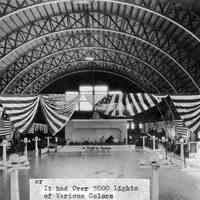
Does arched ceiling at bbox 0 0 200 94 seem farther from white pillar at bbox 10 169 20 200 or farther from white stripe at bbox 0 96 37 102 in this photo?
white pillar at bbox 10 169 20 200

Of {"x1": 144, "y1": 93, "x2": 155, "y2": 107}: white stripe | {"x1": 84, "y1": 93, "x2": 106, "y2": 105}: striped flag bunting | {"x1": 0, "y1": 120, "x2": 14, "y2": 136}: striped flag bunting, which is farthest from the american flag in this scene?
{"x1": 0, "y1": 120, "x2": 14, "y2": 136}: striped flag bunting

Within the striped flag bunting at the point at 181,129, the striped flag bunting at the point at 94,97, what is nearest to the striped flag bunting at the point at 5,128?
the striped flag bunting at the point at 181,129

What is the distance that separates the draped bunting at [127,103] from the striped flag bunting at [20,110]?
279 cm

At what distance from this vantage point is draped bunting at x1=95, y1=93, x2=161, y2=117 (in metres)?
11.0

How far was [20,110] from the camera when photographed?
9.63 metres

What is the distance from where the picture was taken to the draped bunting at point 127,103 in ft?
36.1

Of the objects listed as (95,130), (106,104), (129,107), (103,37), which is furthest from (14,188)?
(95,130)

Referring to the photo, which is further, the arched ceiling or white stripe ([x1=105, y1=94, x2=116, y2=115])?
the arched ceiling

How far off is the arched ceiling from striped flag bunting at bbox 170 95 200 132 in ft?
40.4

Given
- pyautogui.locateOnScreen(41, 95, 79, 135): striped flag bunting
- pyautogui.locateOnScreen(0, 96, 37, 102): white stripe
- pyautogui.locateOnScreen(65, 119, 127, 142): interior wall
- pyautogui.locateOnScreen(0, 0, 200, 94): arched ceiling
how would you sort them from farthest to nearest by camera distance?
pyautogui.locateOnScreen(65, 119, 127, 142): interior wall < pyautogui.locateOnScreen(0, 0, 200, 94): arched ceiling < pyautogui.locateOnScreen(41, 95, 79, 135): striped flag bunting < pyautogui.locateOnScreen(0, 96, 37, 102): white stripe

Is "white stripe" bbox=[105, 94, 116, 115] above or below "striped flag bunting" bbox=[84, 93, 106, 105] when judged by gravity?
below

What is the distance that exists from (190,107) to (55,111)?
4.95m
